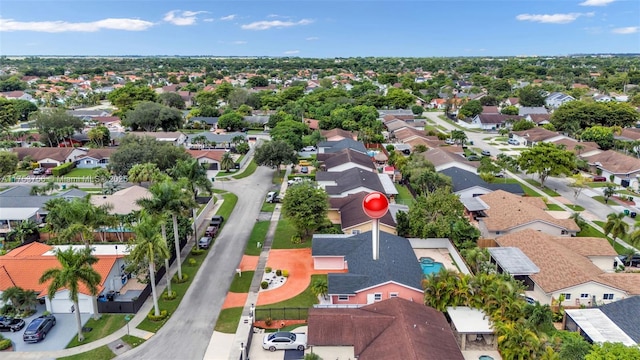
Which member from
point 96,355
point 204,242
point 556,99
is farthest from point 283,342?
point 556,99

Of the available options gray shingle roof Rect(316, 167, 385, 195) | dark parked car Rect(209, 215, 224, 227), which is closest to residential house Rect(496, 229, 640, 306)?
gray shingle roof Rect(316, 167, 385, 195)

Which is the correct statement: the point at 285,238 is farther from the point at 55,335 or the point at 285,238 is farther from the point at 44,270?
the point at 55,335

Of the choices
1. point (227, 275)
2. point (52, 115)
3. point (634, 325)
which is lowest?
point (227, 275)

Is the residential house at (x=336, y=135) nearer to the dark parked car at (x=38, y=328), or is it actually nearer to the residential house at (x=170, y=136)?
the residential house at (x=170, y=136)

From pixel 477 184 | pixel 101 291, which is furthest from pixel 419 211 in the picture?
pixel 101 291

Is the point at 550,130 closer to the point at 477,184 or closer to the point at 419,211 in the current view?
the point at 477,184

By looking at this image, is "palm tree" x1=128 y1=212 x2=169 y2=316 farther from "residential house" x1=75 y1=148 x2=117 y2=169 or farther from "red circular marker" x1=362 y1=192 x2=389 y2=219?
"residential house" x1=75 y1=148 x2=117 y2=169
